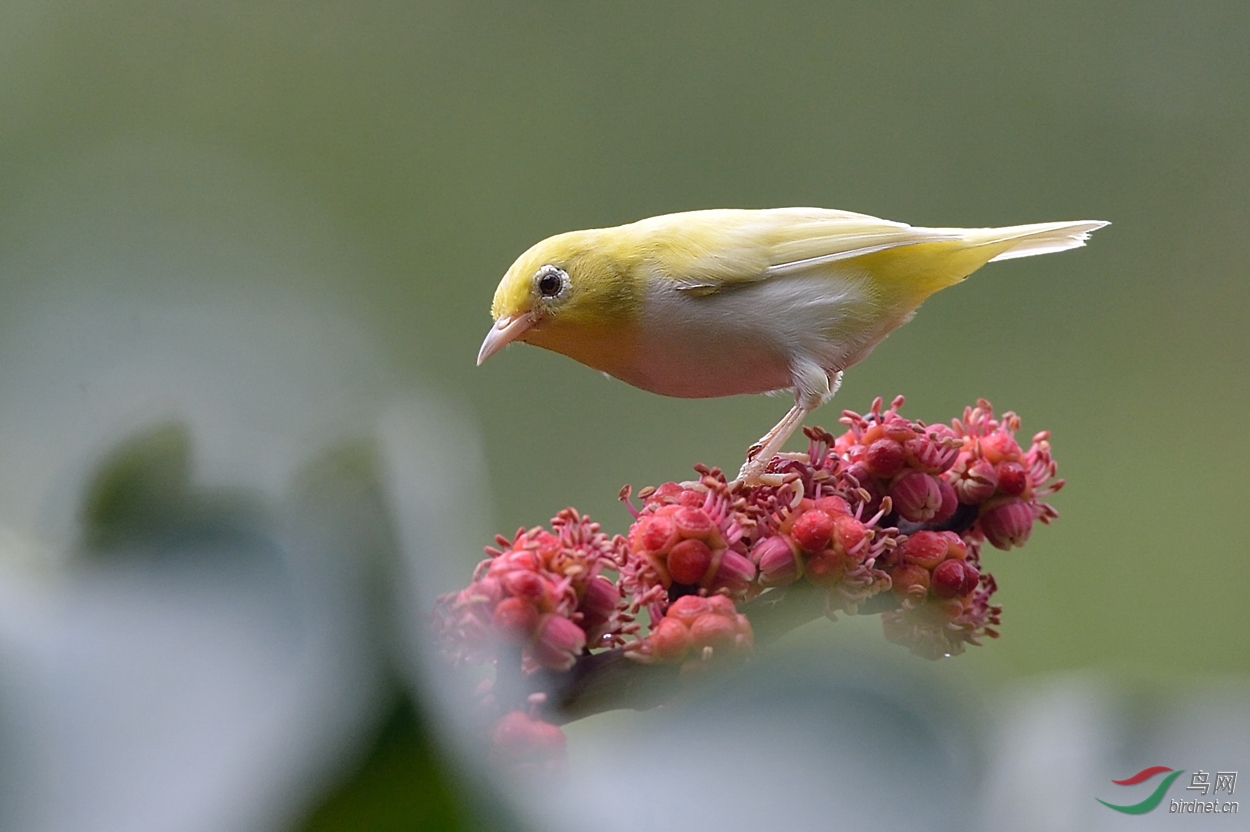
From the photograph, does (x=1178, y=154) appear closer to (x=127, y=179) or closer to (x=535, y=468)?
(x=535, y=468)

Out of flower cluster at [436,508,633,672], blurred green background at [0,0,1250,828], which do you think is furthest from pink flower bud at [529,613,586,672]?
blurred green background at [0,0,1250,828]

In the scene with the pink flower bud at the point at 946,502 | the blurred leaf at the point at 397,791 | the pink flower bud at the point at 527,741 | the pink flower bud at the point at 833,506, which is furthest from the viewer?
the pink flower bud at the point at 946,502

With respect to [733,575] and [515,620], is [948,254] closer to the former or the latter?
[733,575]

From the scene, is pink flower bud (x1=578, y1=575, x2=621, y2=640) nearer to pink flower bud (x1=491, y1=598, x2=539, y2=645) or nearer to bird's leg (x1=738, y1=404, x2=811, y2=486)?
pink flower bud (x1=491, y1=598, x2=539, y2=645)

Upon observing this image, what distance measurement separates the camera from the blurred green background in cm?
288

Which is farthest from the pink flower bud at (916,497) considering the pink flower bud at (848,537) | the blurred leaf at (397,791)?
the blurred leaf at (397,791)

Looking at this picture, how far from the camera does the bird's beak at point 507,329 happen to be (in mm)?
903

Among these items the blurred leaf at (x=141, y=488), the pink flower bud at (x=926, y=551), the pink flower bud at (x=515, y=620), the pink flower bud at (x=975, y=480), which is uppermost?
the blurred leaf at (x=141, y=488)

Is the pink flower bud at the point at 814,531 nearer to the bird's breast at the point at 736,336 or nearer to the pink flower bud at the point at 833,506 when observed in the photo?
the pink flower bud at the point at 833,506

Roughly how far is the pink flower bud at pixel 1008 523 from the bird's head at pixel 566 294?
1.13ft

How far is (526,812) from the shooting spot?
235 millimetres

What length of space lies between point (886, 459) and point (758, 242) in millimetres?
A: 335

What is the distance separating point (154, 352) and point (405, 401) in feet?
0.24

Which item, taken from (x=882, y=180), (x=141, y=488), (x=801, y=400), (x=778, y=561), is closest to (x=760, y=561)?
(x=778, y=561)
